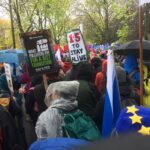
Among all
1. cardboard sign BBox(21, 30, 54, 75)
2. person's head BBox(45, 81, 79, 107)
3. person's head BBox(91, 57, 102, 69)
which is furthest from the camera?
person's head BBox(91, 57, 102, 69)

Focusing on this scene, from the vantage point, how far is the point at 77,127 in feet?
10.3

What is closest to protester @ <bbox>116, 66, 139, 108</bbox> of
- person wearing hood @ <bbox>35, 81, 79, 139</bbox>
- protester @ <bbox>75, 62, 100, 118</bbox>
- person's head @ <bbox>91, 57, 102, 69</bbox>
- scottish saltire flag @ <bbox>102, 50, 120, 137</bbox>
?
scottish saltire flag @ <bbox>102, 50, 120, 137</bbox>

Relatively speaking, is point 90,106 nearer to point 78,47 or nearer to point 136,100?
point 136,100

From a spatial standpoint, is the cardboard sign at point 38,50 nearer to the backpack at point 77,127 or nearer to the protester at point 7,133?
the protester at point 7,133

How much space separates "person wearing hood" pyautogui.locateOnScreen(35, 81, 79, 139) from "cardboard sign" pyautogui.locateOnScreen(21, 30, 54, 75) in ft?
6.74

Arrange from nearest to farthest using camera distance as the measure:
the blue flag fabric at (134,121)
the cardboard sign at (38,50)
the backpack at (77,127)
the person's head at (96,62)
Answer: the blue flag fabric at (134,121)
the backpack at (77,127)
the cardboard sign at (38,50)
the person's head at (96,62)

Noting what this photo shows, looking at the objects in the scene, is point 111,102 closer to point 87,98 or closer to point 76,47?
point 87,98

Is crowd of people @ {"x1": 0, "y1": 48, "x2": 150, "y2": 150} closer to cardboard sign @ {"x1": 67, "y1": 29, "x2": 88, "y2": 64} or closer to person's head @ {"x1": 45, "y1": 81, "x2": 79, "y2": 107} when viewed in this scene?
person's head @ {"x1": 45, "y1": 81, "x2": 79, "y2": 107}

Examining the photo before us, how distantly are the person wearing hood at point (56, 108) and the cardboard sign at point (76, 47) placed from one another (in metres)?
4.40

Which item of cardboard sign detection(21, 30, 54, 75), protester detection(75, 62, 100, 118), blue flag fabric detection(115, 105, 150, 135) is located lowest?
protester detection(75, 62, 100, 118)

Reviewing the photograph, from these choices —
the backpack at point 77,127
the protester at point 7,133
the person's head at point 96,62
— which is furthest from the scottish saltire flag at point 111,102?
the person's head at point 96,62

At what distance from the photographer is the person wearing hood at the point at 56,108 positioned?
10.4 ft

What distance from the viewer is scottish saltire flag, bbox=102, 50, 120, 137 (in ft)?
12.6

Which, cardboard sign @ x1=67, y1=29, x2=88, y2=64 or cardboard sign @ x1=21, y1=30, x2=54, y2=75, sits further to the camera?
A: cardboard sign @ x1=67, y1=29, x2=88, y2=64
